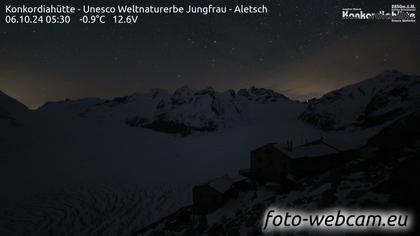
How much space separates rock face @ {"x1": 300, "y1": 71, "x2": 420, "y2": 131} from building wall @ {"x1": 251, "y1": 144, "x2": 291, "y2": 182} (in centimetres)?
5893

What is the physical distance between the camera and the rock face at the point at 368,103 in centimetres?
8500

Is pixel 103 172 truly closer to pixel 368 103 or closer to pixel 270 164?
pixel 270 164

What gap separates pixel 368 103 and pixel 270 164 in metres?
86.9

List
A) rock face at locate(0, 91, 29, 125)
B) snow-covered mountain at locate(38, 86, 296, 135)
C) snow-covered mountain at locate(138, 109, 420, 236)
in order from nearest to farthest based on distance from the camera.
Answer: snow-covered mountain at locate(138, 109, 420, 236) → rock face at locate(0, 91, 29, 125) → snow-covered mountain at locate(38, 86, 296, 135)

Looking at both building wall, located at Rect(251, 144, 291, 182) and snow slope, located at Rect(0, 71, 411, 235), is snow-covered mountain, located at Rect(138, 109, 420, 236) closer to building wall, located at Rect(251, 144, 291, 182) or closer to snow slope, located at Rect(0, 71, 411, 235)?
building wall, located at Rect(251, 144, 291, 182)

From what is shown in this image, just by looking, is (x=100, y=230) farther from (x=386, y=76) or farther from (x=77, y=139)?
(x=386, y=76)

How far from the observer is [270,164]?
32.1 m

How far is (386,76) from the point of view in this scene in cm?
11506

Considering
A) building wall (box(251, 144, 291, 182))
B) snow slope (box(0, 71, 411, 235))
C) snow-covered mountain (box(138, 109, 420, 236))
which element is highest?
snow-covered mountain (box(138, 109, 420, 236))

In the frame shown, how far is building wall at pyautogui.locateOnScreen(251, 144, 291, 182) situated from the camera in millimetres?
30188

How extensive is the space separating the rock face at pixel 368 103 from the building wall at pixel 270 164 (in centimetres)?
5893

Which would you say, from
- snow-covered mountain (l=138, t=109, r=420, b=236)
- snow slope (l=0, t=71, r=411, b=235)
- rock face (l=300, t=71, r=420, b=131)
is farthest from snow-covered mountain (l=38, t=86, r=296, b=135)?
snow-covered mountain (l=138, t=109, r=420, b=236)

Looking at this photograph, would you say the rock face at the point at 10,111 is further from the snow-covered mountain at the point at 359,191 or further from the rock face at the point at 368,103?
the rock face at the point at 368,103

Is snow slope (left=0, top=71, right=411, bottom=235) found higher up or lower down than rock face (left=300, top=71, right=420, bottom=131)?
lower down
